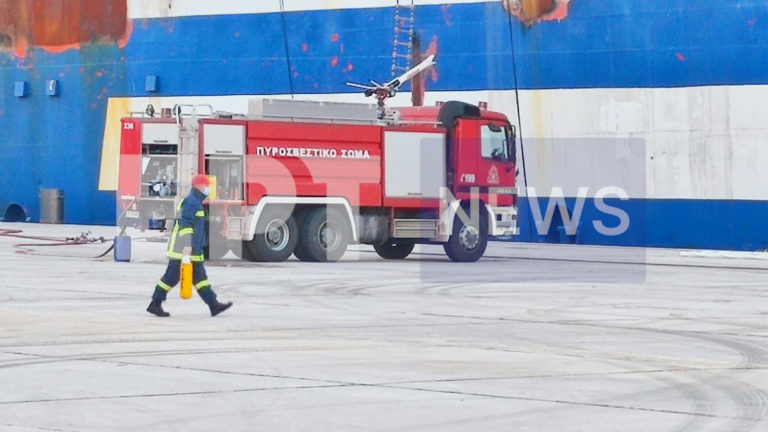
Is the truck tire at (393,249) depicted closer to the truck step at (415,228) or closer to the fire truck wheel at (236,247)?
the truck step at (415,228)

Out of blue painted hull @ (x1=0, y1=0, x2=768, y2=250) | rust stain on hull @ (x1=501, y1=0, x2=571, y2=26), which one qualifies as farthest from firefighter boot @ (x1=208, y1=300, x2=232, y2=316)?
rust stain on hull @ (x1=501, y1=0, x2=571, y2=26)

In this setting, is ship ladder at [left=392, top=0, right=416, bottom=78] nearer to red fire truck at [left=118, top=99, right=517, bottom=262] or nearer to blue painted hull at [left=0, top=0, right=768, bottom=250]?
blue painted hull at [left=0, top=0, right=768, bottom=250]

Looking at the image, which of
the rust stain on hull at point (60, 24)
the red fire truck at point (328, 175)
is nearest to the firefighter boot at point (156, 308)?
the red fire truck at point (328, 175)

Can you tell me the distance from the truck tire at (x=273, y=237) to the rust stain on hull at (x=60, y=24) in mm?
Result: 15776

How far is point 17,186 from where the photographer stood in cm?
4159

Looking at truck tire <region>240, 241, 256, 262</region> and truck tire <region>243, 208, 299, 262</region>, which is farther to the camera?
truck tire <region>240, 241, 256, 262</region>

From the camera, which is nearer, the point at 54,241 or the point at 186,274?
the point at 186,274

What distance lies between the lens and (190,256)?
54.3 feet

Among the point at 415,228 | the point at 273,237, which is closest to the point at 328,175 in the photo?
the point at 273,237

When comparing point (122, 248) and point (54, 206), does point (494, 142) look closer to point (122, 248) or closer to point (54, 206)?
point (122, 248)

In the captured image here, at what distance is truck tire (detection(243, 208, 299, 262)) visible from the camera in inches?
1022

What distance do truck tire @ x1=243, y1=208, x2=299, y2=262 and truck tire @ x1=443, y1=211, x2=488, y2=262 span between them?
340 centimetres

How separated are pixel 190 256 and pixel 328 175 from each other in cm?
1034

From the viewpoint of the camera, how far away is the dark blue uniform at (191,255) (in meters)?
16.4
